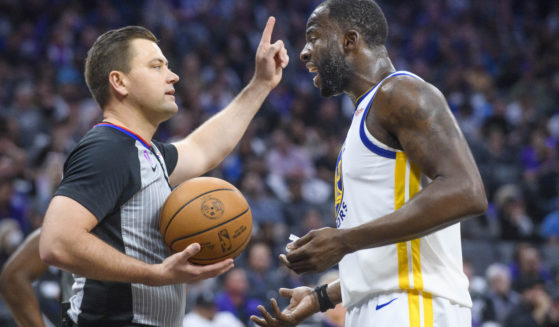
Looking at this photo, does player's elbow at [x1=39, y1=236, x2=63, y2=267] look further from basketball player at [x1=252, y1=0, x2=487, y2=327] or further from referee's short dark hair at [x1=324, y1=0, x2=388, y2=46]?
referee's short dark hair at [x1=324, y1=0, x2=388, y2=46]

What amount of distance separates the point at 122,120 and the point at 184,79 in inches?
321

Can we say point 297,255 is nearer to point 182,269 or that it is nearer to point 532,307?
point 182,269

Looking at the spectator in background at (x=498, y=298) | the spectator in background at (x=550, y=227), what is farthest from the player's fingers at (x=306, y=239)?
the spectator in background at (x=550, y=227)

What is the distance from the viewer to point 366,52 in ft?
9.52

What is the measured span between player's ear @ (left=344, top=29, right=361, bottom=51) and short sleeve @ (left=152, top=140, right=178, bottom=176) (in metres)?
1.14

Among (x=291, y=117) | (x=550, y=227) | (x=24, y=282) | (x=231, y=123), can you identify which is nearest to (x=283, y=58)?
(x=231, y=123)

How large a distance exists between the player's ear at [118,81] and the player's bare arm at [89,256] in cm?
68

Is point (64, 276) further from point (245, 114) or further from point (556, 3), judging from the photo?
point (556, 3)

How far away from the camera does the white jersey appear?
2.52 meters

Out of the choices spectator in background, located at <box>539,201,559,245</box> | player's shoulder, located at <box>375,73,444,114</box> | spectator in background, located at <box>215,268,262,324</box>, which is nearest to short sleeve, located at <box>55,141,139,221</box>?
player's shoulder, located at <box>375,73,444,114</box>

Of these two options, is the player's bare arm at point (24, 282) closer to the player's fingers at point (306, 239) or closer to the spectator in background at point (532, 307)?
the player's fingers at point (306, 239)

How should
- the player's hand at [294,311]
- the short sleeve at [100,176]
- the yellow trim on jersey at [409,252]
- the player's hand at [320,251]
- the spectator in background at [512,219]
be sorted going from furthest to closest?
the spectator in background at [512,219] < the player's hand at [294,311] < the short sleeve at [100,176] < the yellow trim on jersey at [409,252] < the player's hand at [320,251]

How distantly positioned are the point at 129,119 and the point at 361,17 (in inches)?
46.9

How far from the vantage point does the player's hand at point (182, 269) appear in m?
2.52
